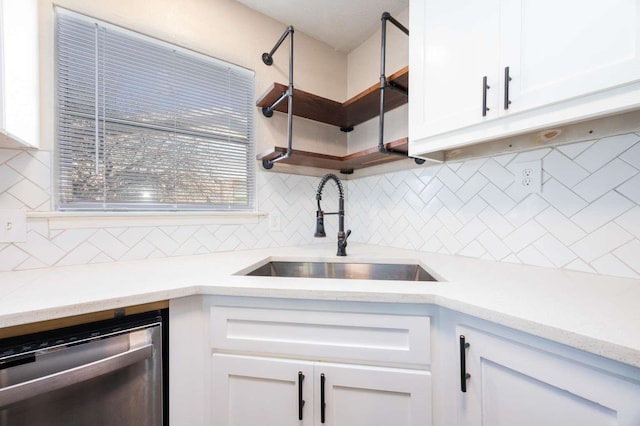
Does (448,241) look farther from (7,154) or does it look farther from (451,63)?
(7,154)

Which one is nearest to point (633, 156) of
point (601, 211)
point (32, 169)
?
point (601, 211)

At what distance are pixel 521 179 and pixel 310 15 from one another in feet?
4.95

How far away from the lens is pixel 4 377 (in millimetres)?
582

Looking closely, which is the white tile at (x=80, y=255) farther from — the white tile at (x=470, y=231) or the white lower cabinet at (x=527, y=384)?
the white tile at (x=470, y=231)

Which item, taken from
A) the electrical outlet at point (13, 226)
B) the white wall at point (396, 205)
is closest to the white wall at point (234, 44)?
the white wall at point (396, 205)

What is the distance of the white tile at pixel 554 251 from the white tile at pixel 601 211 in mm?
95

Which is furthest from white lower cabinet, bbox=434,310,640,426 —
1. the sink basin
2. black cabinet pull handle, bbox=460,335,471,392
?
the sink basin

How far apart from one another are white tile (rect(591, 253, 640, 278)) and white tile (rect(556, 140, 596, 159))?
0.37 m

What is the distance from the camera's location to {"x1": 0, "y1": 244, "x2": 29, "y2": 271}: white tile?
962 mm

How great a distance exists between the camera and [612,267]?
33.8 inches

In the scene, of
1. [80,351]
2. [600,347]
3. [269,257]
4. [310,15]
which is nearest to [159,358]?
[80,351]

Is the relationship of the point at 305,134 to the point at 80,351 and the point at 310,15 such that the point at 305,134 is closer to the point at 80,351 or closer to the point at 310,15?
the point at 310,15

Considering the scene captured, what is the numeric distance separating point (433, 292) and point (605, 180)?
2.49 feet

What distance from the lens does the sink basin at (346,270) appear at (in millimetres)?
1276
